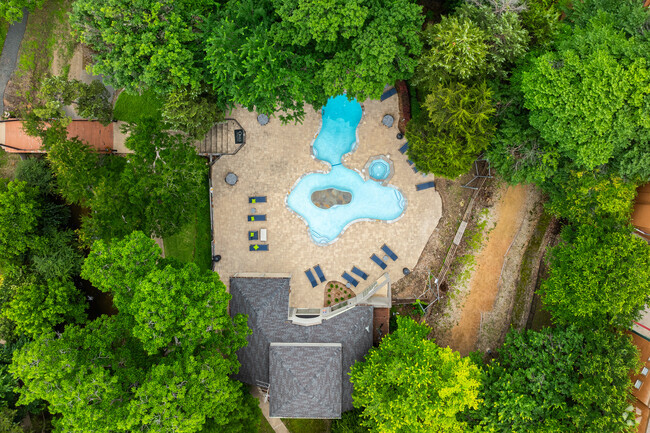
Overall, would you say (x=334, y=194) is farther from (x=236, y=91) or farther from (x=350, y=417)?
(x=350, y=417)

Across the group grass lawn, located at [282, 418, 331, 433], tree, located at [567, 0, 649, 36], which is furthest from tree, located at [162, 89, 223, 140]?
tree, located at [567, 0, 649, 36]

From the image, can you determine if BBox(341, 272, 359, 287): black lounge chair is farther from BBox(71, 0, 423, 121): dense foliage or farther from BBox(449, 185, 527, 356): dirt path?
BBox(71, 0, 423, 121): dense foliage

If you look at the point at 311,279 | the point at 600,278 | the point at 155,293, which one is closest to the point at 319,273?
the point at 311,279

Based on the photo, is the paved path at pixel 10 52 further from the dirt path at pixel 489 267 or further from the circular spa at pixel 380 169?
the dirt path at pixel 489 267

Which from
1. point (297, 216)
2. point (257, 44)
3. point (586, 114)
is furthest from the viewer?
point (297, 216)

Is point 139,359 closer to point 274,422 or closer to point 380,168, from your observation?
point 274,422
